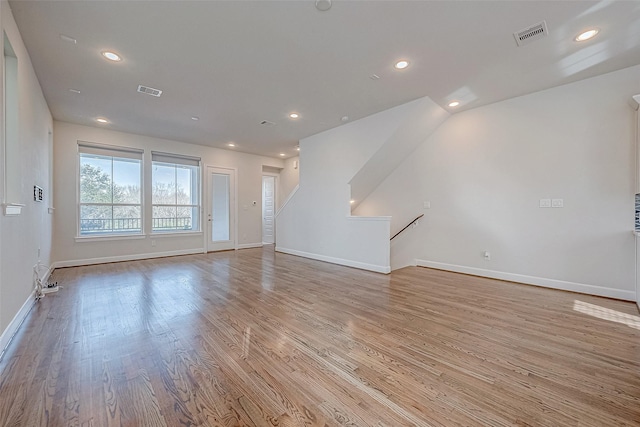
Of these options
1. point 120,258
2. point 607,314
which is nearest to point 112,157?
point 120,258

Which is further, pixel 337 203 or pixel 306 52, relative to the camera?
pixel 337 203

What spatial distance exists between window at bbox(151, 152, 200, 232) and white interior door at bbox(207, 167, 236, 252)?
328 mm

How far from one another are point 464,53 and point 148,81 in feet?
13.0

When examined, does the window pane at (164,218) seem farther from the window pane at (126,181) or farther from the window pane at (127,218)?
the window pane at (126,181)

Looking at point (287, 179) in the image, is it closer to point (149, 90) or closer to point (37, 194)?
point (149, 90)

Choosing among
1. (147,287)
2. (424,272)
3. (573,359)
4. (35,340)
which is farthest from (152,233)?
(573,359)

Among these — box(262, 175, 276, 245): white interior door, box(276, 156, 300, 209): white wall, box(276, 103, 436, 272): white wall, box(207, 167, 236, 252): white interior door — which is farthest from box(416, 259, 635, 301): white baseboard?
box(262, 175, 276, 245): white interior door

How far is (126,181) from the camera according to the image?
5.84 m

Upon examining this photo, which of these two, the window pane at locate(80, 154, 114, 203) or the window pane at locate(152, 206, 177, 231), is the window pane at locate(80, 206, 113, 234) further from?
the window pane at locate(152, 206, 177, 231)

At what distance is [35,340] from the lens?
87.9 inches

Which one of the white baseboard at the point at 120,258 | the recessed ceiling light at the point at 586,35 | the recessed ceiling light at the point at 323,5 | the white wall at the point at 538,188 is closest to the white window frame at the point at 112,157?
the white baseboard at the point at 120,258

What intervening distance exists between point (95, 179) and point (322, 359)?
6243mm

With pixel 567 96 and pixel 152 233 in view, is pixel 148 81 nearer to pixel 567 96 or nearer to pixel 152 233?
pixel 152 233

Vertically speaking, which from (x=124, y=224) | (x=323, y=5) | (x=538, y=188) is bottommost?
(x=124, y=224)
